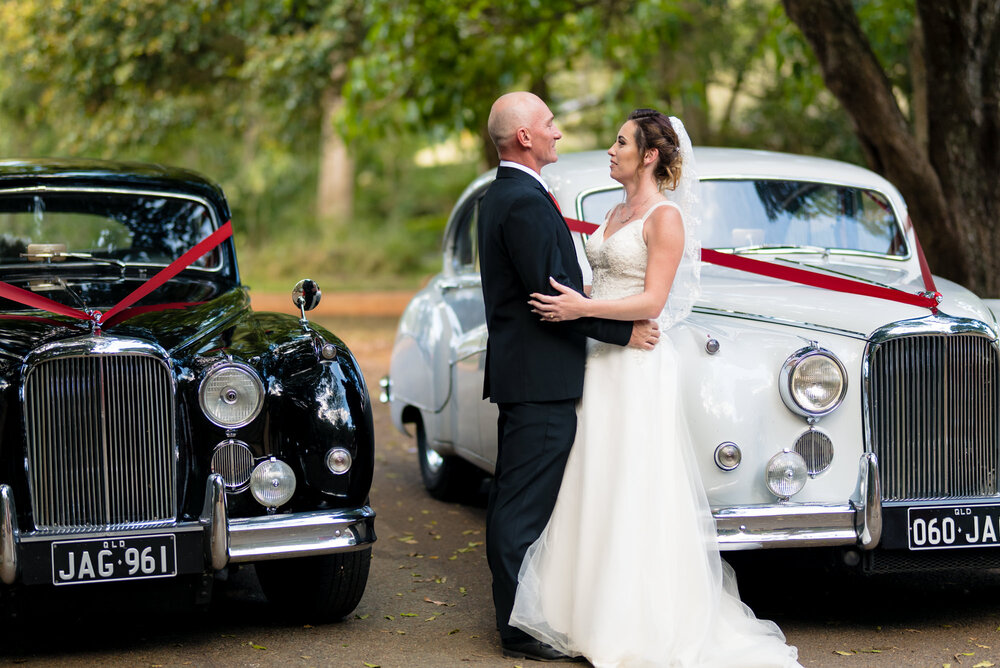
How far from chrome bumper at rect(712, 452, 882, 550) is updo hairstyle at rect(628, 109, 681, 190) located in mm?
1198

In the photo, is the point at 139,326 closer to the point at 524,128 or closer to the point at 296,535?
the point at 296,535

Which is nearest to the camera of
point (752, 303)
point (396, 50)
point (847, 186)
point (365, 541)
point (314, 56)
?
point (365, 541)

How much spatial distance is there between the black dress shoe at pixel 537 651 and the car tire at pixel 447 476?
2631 millimetres

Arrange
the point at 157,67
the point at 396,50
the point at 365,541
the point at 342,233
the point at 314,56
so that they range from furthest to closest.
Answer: the point at 342,233 → the point at 157,67 → the point at 314,56 → the point at 396,50 → the point at 365,541

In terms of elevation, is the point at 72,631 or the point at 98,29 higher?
the point at 98,29

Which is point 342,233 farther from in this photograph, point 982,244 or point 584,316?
point 584,316

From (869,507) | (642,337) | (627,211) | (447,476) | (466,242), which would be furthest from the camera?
(447,476)

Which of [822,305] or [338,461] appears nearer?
[338,461]

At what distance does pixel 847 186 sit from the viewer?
562 centimetres

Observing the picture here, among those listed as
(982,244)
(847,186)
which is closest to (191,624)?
(847,186)

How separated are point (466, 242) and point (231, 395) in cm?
268

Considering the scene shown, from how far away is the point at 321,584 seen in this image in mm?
4438

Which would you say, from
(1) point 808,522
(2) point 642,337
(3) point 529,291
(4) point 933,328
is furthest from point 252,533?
(4) point 933,328

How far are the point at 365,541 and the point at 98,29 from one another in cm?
1365
